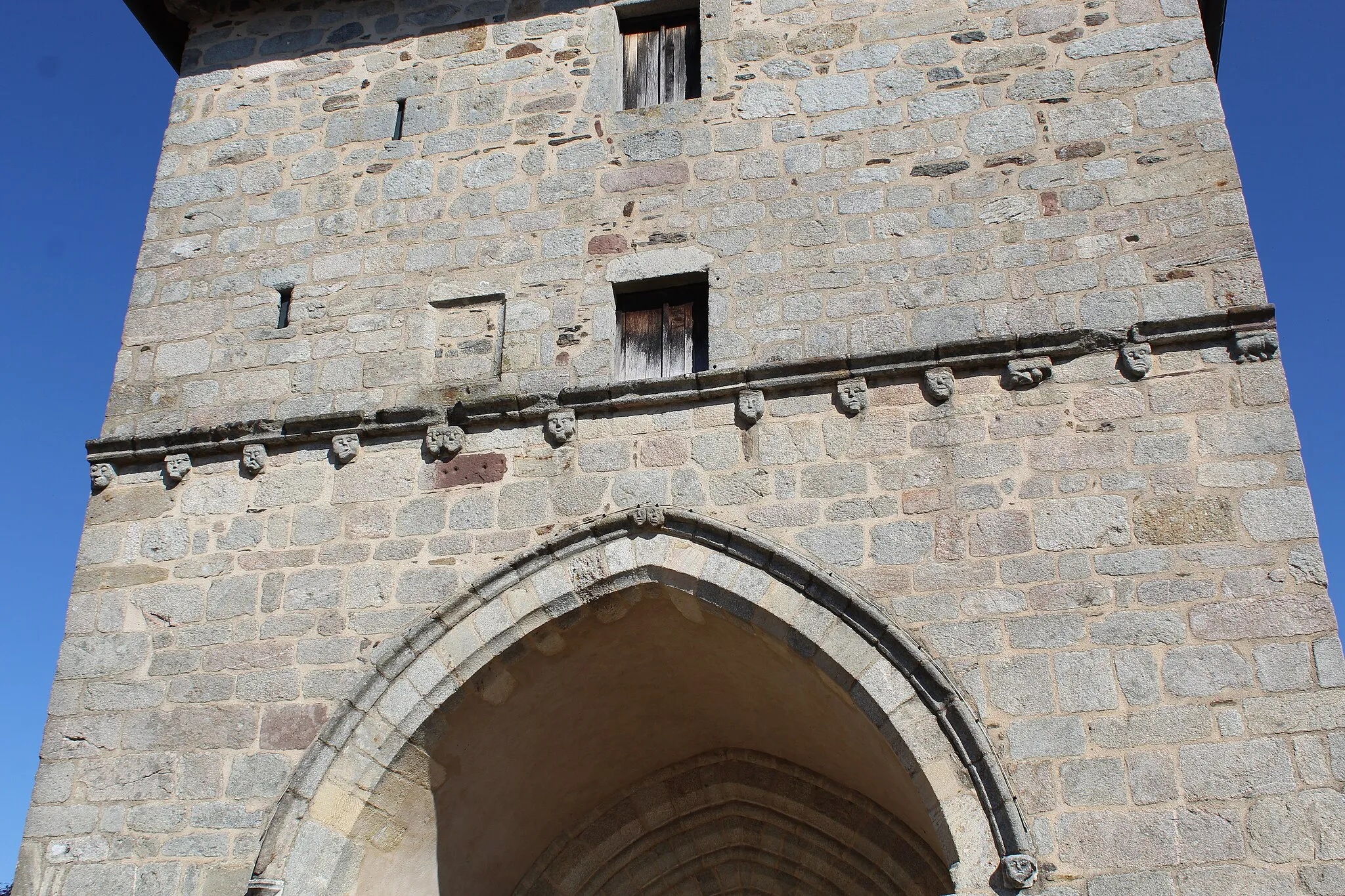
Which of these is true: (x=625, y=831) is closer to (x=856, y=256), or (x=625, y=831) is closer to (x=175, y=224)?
(x=856, y=256)

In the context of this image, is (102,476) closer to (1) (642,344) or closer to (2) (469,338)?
(2) (469,338)

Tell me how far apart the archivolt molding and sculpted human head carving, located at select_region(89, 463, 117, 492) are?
1.73 m

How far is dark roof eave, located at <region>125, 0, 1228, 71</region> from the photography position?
6.96 m

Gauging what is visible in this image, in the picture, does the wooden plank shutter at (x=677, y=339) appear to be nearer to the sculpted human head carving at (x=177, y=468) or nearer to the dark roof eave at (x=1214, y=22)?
the sculpted human head carving at (x=177, y=468)

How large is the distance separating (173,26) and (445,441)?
11.4 feet

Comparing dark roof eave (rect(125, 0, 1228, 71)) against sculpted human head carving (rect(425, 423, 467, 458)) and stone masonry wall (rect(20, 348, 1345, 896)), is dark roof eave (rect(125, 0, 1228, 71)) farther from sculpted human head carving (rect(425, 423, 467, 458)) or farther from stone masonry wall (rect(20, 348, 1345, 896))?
sculpted human head carving (rect(425, 423, 467, 458))

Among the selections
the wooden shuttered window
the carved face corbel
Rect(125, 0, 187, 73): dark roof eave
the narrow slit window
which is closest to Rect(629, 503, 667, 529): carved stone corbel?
the carved face corbel

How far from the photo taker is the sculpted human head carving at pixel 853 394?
5188 millimetres

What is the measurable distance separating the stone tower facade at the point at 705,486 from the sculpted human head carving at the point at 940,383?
1.8 inches

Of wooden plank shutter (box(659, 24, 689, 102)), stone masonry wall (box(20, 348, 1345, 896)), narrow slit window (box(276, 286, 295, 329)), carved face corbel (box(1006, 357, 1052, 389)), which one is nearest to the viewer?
stone masonry wall (box(20, 348, 1345, 896))

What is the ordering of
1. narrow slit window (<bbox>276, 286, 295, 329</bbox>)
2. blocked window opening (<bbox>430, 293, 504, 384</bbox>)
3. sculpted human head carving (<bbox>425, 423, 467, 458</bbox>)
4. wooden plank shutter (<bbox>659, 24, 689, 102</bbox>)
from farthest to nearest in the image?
1. wooden plank shutter (<bbox>659, 24, 689, 102</bbox>)
2. narrow slit window (<bbox>276, 286, 295, 329</bbox>)
3. blocked window opening (<bbox>430, 293, 504, 384</bbox>)
4. sculpted human head carving (<bbox>425, 423, 467, 458</bbox>)

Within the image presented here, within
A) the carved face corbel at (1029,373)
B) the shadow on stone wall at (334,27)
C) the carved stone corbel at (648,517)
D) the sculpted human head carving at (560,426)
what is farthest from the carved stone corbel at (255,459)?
the carved face corbel at (1029,373)

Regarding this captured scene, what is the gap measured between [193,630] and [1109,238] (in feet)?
14.3

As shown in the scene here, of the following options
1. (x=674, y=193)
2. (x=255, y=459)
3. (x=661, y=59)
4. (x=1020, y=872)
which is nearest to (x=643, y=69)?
(x=661, y=59)
